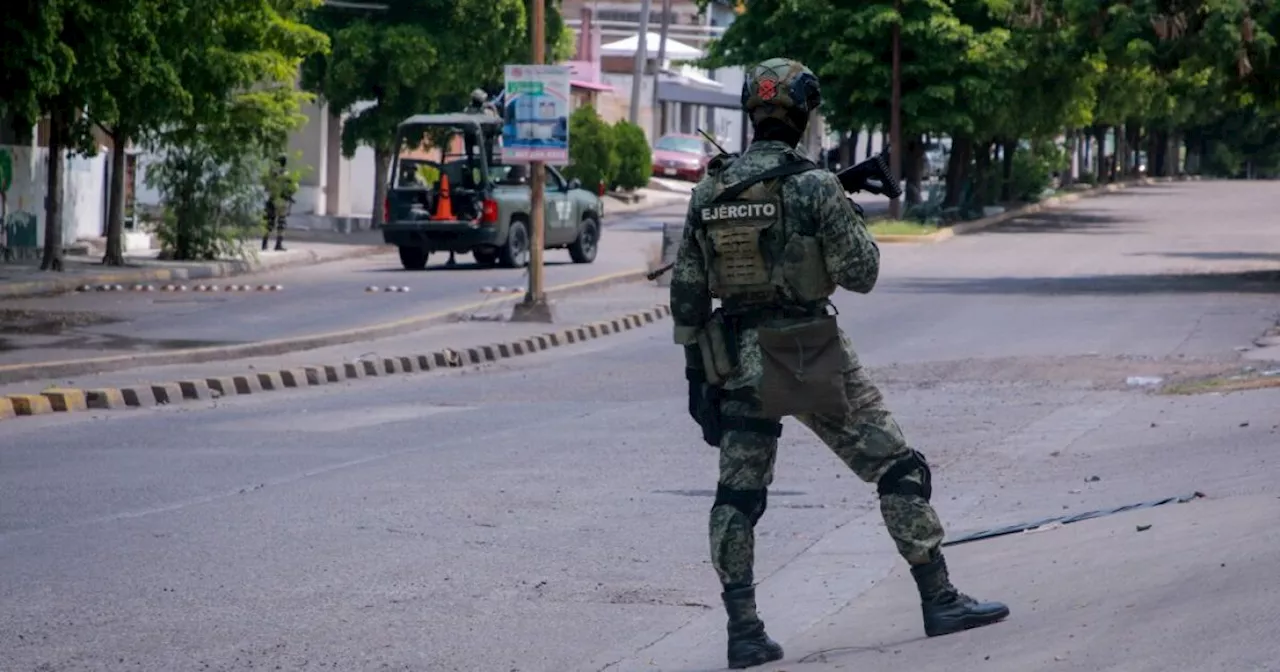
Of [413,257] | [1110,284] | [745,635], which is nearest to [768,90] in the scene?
[745,635]

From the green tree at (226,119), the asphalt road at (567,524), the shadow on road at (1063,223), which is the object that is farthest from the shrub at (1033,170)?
the asphalt road at (567,524)

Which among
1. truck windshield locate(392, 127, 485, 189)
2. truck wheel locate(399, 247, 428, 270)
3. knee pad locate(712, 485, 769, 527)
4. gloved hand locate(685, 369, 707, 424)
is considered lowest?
truck wheel locate(399, 247, 428, 270)

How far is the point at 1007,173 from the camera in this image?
193 ft

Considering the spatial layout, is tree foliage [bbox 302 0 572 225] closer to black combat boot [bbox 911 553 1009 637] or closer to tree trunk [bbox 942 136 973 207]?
tree trunk [bbox 942 136 973 207]

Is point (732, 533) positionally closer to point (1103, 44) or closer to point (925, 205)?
point (1103, 44)

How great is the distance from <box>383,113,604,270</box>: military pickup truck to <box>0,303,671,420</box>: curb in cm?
944

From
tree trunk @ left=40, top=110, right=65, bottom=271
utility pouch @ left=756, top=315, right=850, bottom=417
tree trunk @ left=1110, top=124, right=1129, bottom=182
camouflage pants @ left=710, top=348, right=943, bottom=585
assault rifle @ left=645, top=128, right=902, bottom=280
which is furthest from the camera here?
tree trunk @ left=1110, top=124, right=1129, bottom=182

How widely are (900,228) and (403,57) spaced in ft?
36.4

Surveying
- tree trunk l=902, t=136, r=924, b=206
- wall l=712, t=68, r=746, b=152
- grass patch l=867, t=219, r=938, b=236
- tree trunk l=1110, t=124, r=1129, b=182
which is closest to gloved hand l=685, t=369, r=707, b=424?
grass patch l=867, t=219, r=938, b=236

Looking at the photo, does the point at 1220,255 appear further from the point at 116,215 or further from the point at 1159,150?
the point at 1159,150

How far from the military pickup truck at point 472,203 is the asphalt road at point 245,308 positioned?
0.46m

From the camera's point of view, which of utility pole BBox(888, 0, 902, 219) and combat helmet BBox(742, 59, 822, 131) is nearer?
→ combat helmet BBox(742, 59, 822, 131)

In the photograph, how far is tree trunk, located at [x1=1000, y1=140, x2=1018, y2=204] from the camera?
5762 centimetres

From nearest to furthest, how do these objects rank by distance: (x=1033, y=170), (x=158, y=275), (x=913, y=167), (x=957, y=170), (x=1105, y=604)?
1. (x=1105, y=604)
2. (x=158, y=275)
3. (x=913, y=167)
4. (x=957, y=170)
5. (x=1033, y=170)
